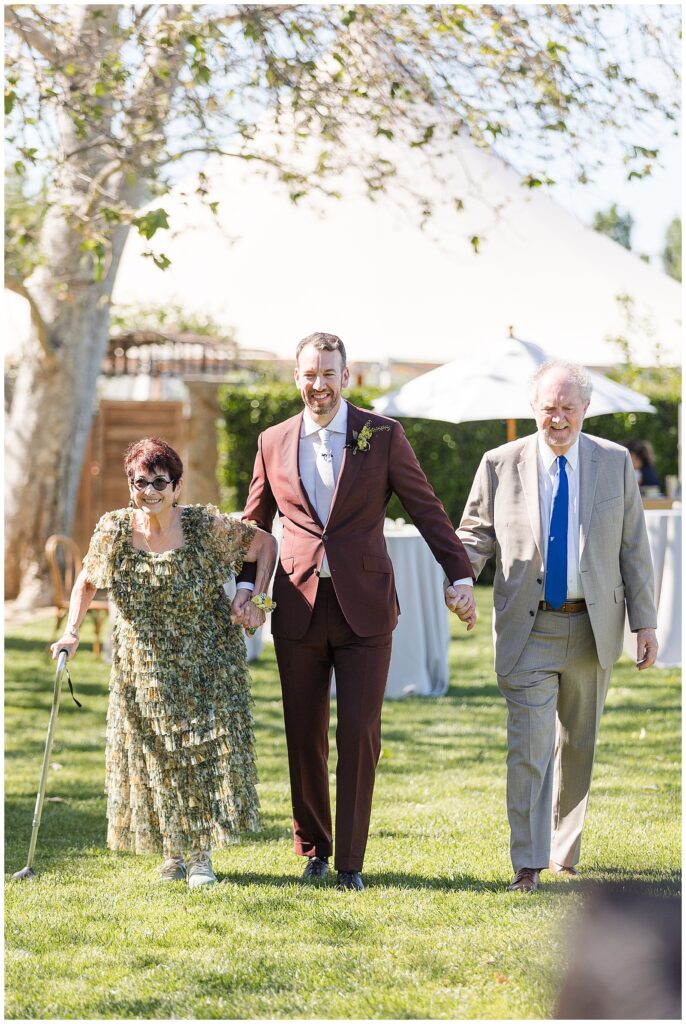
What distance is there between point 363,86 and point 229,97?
37.8 inches

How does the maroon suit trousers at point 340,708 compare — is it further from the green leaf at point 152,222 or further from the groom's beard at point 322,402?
the green leaf at point 152,222

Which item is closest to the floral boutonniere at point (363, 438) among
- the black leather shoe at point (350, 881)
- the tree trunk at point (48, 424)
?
the black leather shoe at point (350, 881)

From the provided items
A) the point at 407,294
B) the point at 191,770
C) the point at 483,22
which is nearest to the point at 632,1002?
the point at 191,770

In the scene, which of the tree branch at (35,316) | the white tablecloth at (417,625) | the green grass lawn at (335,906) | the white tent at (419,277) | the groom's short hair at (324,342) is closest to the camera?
the green grass lawn at (335,906)

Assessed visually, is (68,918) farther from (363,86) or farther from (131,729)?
(363,86)

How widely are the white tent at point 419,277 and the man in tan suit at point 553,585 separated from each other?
1417cm

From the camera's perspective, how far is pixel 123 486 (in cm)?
1673

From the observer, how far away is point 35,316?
42.3 feet

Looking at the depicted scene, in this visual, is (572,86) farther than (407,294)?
No

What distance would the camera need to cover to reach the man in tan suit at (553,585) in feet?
15.5

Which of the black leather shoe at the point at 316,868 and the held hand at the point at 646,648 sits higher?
the held hand at the point at 646,648

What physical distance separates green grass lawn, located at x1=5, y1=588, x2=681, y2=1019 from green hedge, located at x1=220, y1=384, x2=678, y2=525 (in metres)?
8.68

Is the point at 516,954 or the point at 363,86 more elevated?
the point at 363,86

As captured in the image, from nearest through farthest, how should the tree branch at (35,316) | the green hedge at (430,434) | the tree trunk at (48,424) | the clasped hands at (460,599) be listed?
the clasped hands at (460,599) < the tree branch at (35,316) < the tree trunk at (48,424) < the green hedge at (430,434)
